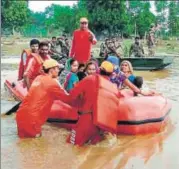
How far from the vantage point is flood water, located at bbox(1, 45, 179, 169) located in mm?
4594

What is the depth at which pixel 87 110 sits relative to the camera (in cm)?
511

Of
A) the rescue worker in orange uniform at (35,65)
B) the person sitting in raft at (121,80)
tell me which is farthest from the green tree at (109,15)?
the person sitting in raft at (121,80)

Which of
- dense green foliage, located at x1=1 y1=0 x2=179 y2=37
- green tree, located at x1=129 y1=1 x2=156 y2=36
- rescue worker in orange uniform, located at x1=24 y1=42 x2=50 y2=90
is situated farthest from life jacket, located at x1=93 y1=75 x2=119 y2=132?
green tree, located at x1=129 y1=1 x2=156 y2=36

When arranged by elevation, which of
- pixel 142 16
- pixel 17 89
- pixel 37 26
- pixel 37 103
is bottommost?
pixel 37 26

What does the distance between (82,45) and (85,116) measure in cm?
347

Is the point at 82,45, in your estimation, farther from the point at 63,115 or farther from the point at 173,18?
the point at 173,18

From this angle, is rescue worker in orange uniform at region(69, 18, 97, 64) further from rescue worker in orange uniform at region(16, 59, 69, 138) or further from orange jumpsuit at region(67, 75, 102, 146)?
orange jumpsuit at region(67, 75, 102, 146)

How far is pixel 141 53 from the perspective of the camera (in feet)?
48.6

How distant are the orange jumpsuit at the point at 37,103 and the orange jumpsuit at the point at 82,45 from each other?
3.06 meters

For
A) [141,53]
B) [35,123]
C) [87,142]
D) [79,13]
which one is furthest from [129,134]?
[79,13]

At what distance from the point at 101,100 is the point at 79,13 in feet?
96.5

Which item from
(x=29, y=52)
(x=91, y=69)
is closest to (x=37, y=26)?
(x=29, y=52)

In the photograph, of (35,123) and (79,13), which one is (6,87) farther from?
(79,13)

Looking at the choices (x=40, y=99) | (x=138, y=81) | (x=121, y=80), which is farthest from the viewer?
(x=138, y=81)
